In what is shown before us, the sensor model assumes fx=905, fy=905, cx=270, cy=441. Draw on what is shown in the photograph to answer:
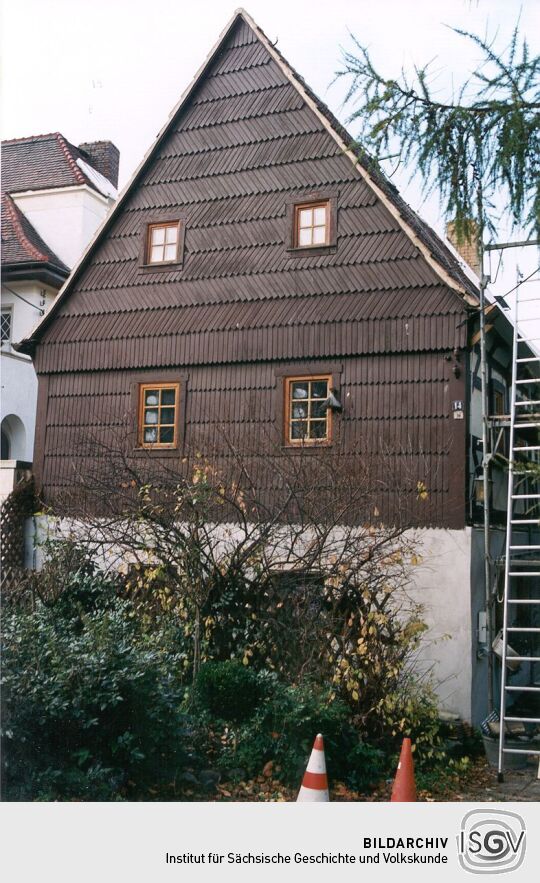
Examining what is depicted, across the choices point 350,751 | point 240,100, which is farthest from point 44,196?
point 350,751

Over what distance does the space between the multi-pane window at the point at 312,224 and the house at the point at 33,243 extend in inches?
139

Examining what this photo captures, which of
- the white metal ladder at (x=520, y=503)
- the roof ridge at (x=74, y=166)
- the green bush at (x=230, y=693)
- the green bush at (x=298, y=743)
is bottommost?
→ the green bush at (x=298, y=743)

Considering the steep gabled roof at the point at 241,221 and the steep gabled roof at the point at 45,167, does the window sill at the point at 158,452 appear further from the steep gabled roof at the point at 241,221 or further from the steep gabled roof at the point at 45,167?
the steep gabled roof at the point at 45,167

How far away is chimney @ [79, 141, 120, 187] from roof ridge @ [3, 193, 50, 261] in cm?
156

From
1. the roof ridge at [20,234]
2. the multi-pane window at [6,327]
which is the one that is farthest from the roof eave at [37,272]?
the multi-pane window at [6,327]

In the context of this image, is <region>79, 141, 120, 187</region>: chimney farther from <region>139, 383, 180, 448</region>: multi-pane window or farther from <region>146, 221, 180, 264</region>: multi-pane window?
<region>139, 383, 180, 448</region>: multi-pane window

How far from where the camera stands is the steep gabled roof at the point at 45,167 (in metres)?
11.2

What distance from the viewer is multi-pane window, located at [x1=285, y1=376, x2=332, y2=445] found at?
10.5 metres

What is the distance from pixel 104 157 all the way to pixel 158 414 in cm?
585

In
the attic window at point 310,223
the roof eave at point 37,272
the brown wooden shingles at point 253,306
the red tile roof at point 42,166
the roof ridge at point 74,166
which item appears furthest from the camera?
the roof eave at point 37,272

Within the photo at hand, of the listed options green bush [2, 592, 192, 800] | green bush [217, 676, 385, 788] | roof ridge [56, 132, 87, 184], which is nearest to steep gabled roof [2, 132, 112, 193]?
roof ridge [56, 132, 87, 184]

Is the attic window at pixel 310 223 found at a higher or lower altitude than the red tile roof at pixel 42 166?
lower

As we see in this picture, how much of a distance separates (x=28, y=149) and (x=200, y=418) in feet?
12.8

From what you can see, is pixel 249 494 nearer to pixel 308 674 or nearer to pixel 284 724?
pixel 308 674
